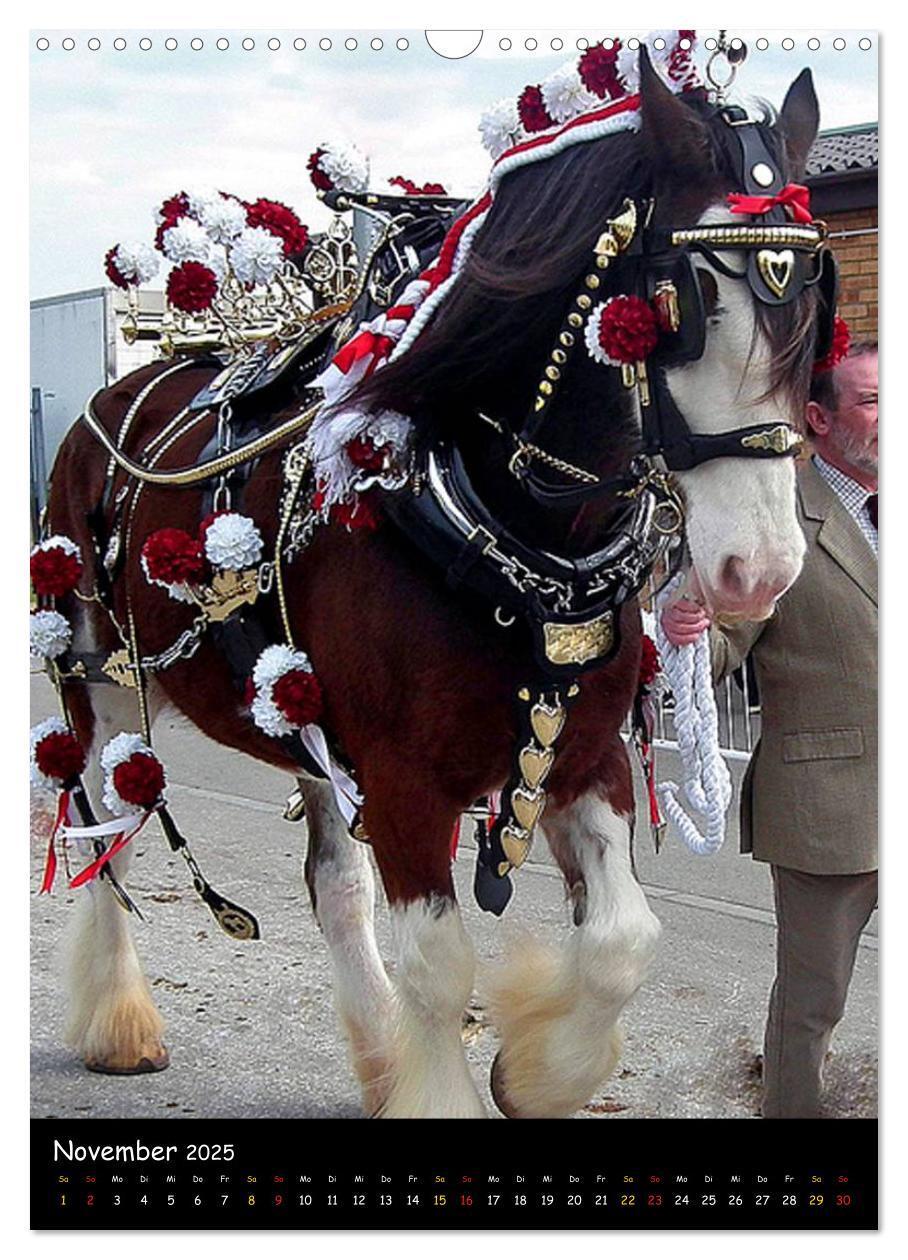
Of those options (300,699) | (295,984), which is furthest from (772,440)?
(295,984)

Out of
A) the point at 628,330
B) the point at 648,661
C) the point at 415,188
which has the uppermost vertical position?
the point at 415,188

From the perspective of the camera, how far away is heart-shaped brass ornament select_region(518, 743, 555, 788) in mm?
2768

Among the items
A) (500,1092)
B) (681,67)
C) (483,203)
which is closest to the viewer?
(681,67)

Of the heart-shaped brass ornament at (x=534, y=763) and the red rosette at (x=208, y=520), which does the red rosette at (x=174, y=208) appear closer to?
the red rosette at (x=208, y=520)

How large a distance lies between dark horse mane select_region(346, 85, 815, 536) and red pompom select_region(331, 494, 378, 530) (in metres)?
0.15

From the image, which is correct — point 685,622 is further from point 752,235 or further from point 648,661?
point 752,235

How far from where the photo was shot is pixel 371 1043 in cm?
356

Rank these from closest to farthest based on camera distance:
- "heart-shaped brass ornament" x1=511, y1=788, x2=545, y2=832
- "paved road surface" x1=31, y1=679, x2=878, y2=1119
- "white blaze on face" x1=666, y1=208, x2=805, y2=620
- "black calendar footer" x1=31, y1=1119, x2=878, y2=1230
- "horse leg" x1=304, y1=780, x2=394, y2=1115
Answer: "white blaze on face" x1=666, y1=208, x2=805, y2=620 → "black calendar footer" x1=31, y1=1119, x2=878, y2=1230 → "heart-shaped brass ornament" x1=511, y1=788, x2=545, y2=832 → "paved road surface" x1=31, y1=679, x2=878, y2=1119 → "horse leg" x1=304, y1=780, x2=394, y2=1115

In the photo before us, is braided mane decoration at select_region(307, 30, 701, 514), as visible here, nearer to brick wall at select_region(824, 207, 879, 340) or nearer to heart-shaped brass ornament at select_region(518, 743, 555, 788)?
brick wall at select_region(824, 207, 879, 340)

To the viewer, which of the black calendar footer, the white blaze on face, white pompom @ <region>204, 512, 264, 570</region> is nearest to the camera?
the white blaze on face

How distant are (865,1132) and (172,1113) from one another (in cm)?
141

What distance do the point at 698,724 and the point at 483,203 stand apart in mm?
1006

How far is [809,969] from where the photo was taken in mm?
3100

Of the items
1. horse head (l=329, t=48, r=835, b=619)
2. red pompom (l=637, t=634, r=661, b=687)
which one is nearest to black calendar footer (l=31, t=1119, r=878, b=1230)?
red pompom (l=637, t=634, r=661, b=687)
